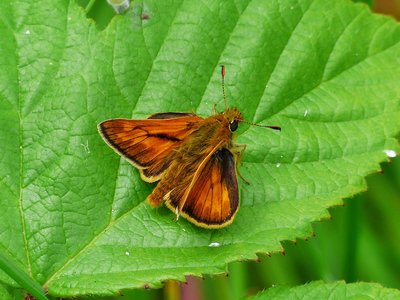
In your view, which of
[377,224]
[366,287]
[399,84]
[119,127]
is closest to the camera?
[366,287]

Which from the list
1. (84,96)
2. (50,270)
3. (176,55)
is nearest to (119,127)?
(84,96)

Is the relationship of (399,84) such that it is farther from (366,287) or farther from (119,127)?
(119,127)

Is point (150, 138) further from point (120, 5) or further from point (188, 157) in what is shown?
point (120, 5)

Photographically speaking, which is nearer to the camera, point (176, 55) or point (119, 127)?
point (119, 127)

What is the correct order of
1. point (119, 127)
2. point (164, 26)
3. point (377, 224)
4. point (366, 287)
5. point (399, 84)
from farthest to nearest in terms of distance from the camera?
point (377, 224)
point (399, 84)
point (164, 26)
point (119, 127)
point (366, 287)

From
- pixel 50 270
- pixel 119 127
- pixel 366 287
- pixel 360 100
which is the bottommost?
pixel 50 270

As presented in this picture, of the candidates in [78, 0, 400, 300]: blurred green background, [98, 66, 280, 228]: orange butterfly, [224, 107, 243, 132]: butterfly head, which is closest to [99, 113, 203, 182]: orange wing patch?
[98, 66, 280, 228]: orange butterfly

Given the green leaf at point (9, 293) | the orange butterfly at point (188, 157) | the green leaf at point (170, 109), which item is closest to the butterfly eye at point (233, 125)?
the orange butterfly at point (188, 157)
